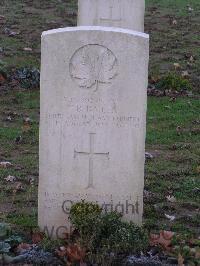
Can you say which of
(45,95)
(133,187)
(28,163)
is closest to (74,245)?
(133,187)

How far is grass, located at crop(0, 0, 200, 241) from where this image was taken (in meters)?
7.51

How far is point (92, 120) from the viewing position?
20.6 feet

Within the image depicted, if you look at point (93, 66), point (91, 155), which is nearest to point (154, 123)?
point (91, 155)

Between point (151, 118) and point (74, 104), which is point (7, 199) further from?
point (151, 118)

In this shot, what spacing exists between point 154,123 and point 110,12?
1.81m

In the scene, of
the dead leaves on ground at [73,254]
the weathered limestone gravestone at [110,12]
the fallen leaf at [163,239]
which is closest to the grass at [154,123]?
the fallen leaf at [163,239]

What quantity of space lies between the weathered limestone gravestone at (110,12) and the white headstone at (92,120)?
537cm

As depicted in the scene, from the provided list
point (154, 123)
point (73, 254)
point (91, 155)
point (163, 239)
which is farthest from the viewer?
point (154, 123)

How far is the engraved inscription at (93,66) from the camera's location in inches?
243

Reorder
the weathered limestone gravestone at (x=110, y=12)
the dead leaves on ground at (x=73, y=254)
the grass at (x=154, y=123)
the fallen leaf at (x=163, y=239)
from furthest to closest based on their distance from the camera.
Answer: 1. the weathered limestone gravestone at (x=110, y=12)
2. the grass at (x=154, y=123)
3. the fallen leaf at (x=163, y=239)
4. the dead leaves on ground at (x=73, y=254)

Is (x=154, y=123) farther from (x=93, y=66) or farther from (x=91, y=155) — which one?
(x=93, y=66)

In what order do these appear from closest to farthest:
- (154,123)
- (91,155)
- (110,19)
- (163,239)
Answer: (163,239), (91,155), (154,123), (110,19)

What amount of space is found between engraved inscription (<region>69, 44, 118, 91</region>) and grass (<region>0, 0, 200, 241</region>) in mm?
1436

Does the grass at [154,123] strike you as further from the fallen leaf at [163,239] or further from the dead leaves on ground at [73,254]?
the dead leaves on ground at [73,254]
